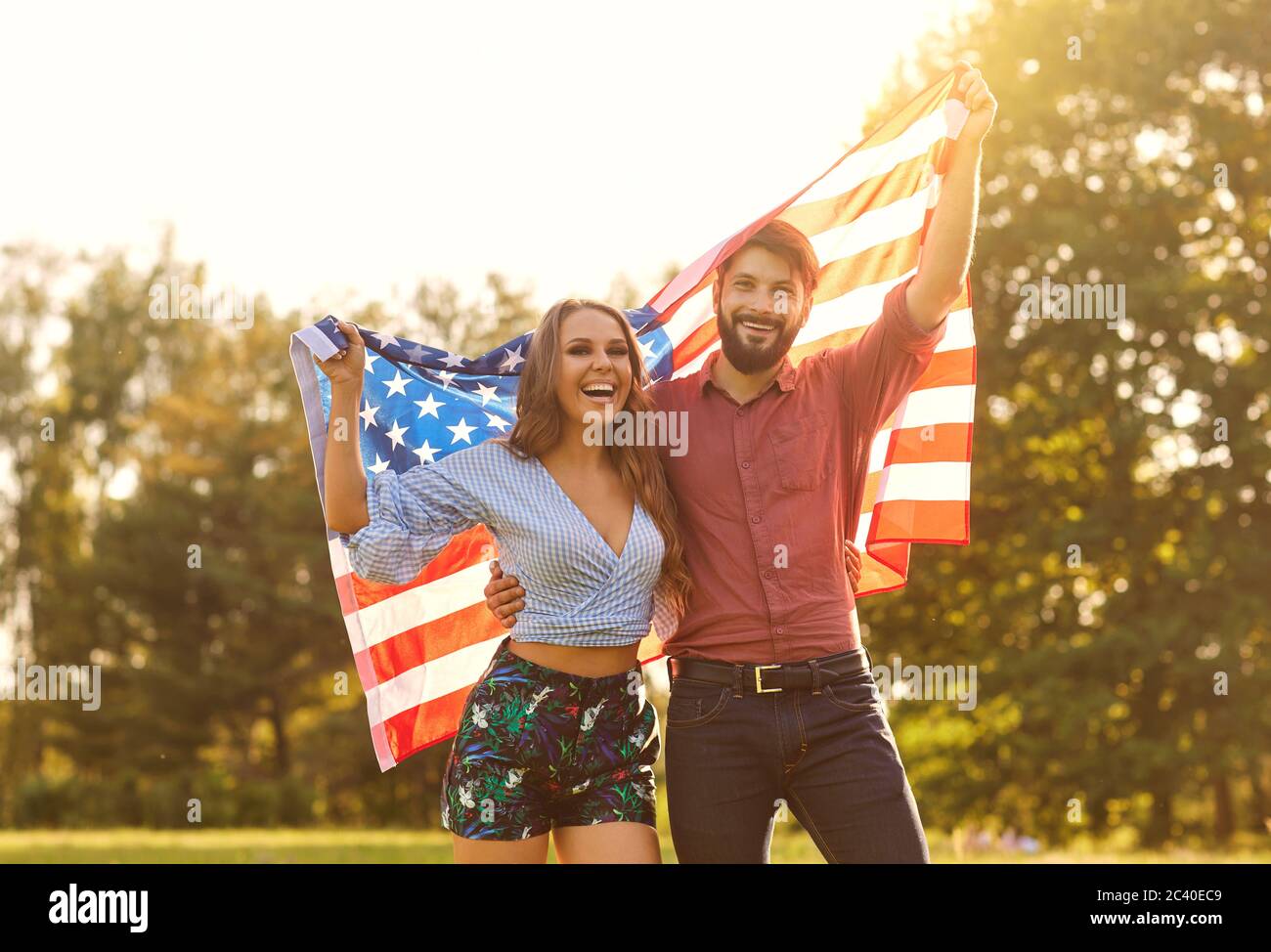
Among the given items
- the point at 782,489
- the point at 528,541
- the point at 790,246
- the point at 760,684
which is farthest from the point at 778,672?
the point at 790,246

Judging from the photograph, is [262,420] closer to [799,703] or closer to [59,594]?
[59,594]

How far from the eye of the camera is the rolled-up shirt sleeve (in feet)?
13.9

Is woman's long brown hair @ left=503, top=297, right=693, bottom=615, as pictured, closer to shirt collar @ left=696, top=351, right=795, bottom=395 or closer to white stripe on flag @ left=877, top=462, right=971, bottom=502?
shirt collar @ left=696, top=351, right=795, bottom=395

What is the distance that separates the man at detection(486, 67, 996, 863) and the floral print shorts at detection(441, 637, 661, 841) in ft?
0.55

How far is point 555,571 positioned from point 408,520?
20.9 inches

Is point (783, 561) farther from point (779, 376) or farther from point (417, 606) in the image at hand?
point (417, 606)

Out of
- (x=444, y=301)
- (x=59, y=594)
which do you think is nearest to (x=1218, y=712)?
(x=444, y=301)

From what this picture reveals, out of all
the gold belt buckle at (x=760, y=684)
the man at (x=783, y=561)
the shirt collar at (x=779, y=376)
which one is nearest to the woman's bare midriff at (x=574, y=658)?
the man at (x=783, y=561)

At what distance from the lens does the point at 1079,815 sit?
1866 cm

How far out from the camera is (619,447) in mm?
4398

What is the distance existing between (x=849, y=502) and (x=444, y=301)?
91.9 ft

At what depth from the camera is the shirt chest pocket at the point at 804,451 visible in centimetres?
430

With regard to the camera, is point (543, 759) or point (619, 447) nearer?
point (543, 759)

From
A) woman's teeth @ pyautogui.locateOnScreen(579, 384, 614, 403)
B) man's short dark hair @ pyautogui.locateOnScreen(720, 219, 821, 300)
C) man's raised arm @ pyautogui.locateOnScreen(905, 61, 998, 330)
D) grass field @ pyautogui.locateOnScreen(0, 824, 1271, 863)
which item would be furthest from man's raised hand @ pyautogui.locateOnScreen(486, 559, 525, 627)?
grass field @ pyautogui.locateOnScreen(0, 824, 1271, 863)
